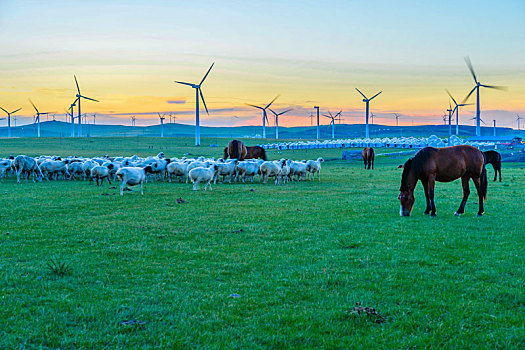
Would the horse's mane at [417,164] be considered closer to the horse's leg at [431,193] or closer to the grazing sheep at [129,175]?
the horse's leg at [431,193]

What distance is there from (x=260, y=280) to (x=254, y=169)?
23.6 m

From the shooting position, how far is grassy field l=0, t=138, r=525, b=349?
6285 millimetres

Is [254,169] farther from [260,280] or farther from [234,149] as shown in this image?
[260,280]

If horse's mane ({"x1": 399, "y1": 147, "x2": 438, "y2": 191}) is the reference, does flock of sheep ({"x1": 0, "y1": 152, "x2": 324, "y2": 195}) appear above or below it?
below

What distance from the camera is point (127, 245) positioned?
37.3 ft

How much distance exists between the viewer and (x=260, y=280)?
8.54 meters

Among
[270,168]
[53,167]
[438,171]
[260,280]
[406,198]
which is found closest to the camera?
[260,280]

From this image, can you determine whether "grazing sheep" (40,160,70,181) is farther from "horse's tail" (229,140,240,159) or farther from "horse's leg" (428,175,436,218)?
"horse's leg" (428,175,436,218)

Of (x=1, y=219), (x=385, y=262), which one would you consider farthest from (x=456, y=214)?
(x=1, y=219)

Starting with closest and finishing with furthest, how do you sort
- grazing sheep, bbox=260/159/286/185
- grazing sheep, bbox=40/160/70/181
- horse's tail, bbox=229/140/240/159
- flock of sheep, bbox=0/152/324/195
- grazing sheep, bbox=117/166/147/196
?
grazing sheep, bbox=117/166/147/196
flock of sheep, bbox=0/152/324/195
grazing sheep, bbox=260/159/286/185
grazing sheep, bbox=40/160/70/181
horse's tail, bbox=229/140/240/159

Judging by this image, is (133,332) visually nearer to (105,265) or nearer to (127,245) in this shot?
(105,265)

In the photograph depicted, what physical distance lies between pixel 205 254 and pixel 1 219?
8469mm

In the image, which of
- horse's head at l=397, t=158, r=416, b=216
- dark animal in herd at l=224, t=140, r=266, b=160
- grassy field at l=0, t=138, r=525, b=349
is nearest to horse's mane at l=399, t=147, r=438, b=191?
horse's head at l=397, t=158, r=416, b=216

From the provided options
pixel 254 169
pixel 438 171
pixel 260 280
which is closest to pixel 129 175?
pixel 254 169
